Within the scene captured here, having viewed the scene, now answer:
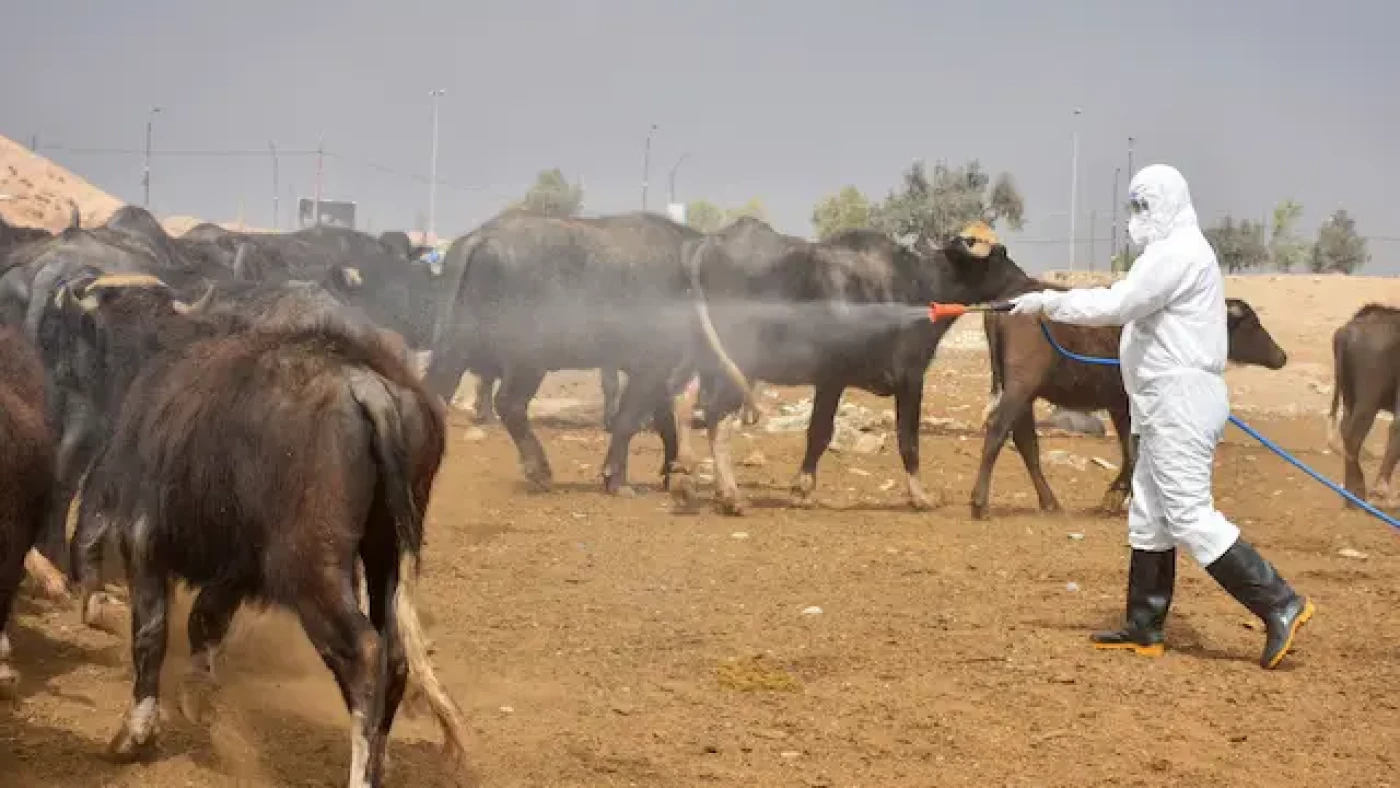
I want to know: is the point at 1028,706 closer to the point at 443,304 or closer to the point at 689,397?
the point at 689,397

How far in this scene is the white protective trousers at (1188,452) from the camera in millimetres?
8297

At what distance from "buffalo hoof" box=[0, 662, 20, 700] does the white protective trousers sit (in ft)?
17.6

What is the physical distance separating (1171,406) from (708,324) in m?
5.83

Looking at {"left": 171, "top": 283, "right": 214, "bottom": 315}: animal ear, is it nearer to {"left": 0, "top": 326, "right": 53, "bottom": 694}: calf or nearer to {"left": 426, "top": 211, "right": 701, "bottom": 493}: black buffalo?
{"left": 0, "top": 326, "right": 53, "bottom": 694}: calf

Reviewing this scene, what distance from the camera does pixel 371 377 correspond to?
5.76 m

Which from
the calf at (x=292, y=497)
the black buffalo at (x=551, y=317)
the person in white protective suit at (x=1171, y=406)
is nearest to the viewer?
the calf at (x=292, y=497)

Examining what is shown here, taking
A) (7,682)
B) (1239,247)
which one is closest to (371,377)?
(7,682)

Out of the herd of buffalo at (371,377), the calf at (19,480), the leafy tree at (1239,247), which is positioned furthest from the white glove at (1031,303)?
the leafy tree at (1239,247)

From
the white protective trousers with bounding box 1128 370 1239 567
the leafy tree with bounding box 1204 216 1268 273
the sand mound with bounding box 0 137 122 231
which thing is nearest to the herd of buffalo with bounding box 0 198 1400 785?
the white protective trousers with bounding box 1128 370 1239 567

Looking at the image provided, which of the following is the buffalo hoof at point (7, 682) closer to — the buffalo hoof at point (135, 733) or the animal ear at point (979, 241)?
the buffalo hoof at point (135, 733)

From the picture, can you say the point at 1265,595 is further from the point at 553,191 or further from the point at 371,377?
the point at 553,191

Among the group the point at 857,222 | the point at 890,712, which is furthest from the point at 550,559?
the point at 857,222

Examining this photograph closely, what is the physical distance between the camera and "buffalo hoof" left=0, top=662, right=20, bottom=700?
21.8 ft

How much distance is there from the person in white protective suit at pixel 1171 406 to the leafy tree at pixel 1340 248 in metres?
64.3
